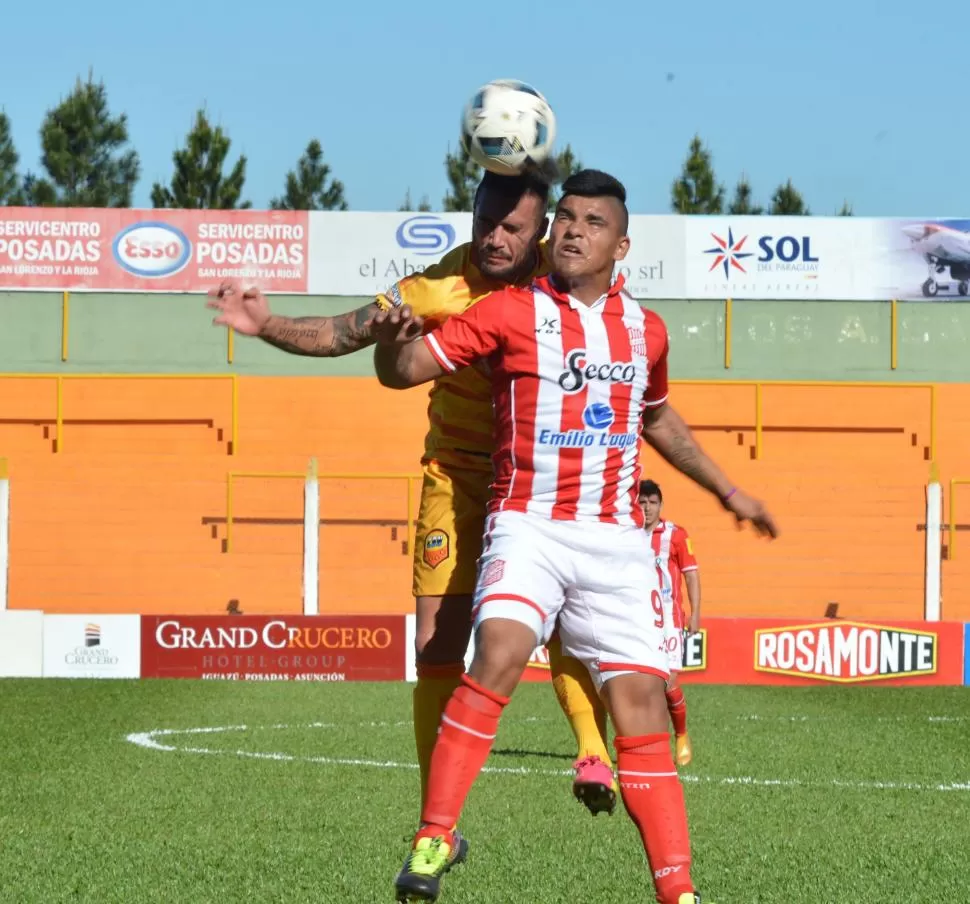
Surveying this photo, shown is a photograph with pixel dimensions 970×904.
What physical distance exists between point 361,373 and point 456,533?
68.2 ft

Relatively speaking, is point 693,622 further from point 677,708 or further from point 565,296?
point 565,296

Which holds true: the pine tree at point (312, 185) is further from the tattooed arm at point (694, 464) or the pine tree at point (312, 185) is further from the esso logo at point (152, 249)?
the tattooed arm at point (694, 464)

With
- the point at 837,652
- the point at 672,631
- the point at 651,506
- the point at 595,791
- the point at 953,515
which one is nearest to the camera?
the point at 595,791

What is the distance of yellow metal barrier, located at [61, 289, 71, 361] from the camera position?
84.9ft

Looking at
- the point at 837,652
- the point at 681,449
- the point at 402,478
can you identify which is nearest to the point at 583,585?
the point at 681,449

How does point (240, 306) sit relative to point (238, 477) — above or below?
above

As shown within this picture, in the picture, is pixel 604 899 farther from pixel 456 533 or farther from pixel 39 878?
pixel 39 878

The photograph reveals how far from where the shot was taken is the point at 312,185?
47.4m

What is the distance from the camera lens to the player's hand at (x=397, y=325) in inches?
190

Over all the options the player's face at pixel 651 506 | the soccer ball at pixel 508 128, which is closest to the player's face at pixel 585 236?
the soccer ball at pixel 508 128

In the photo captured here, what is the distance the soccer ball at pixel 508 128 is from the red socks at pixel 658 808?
1993 millimetres

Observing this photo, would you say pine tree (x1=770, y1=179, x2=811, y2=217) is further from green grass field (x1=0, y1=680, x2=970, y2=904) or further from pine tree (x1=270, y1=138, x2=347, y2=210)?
green grass field (x1=0, y1=680, x2=970, y2=904)

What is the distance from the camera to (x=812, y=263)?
25.5 metres

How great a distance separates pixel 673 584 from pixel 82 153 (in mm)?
33956
